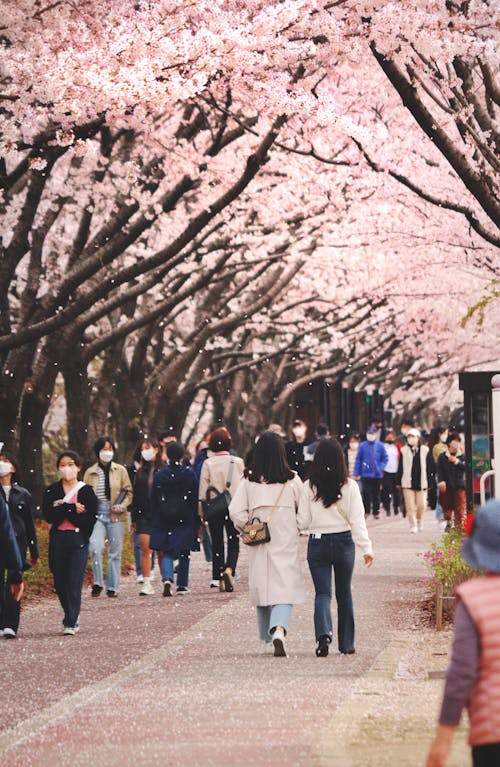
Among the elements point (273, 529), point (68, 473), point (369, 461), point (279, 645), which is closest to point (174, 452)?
point (68, 473)

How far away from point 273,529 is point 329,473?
0.62 meters

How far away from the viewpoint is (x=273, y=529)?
35.1 feet

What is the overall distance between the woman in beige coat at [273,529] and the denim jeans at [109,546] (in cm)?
459

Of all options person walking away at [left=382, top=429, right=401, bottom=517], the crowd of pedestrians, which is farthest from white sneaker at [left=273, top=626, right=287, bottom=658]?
person walking away at [left=382, top=429, right=401, bottom=517]

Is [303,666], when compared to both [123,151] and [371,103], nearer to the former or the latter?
[123,151]

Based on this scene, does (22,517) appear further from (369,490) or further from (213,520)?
(369,490)

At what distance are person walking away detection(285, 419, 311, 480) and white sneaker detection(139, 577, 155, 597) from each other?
6803 millimetres

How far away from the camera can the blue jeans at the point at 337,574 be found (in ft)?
34.0

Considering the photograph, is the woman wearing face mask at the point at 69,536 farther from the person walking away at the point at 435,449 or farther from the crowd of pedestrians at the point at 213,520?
the person walking away at the point at 435,449

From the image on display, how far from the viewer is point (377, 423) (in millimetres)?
28625

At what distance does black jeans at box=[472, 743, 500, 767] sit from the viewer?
13.8 feet

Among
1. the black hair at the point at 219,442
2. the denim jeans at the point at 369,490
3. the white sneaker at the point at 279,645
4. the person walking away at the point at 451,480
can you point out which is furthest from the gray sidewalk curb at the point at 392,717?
the denim jeans at the point at 369,490

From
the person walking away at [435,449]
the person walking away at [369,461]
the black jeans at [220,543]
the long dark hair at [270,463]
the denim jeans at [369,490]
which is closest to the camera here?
the long dark hair at [270,463]

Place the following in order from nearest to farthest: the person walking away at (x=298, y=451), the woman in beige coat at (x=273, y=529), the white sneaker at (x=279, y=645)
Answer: the white sneaker at (x=279, y=645)
the woman in beige coat at (x=273, y=529)
the person walking away at (x=298, y=451)
